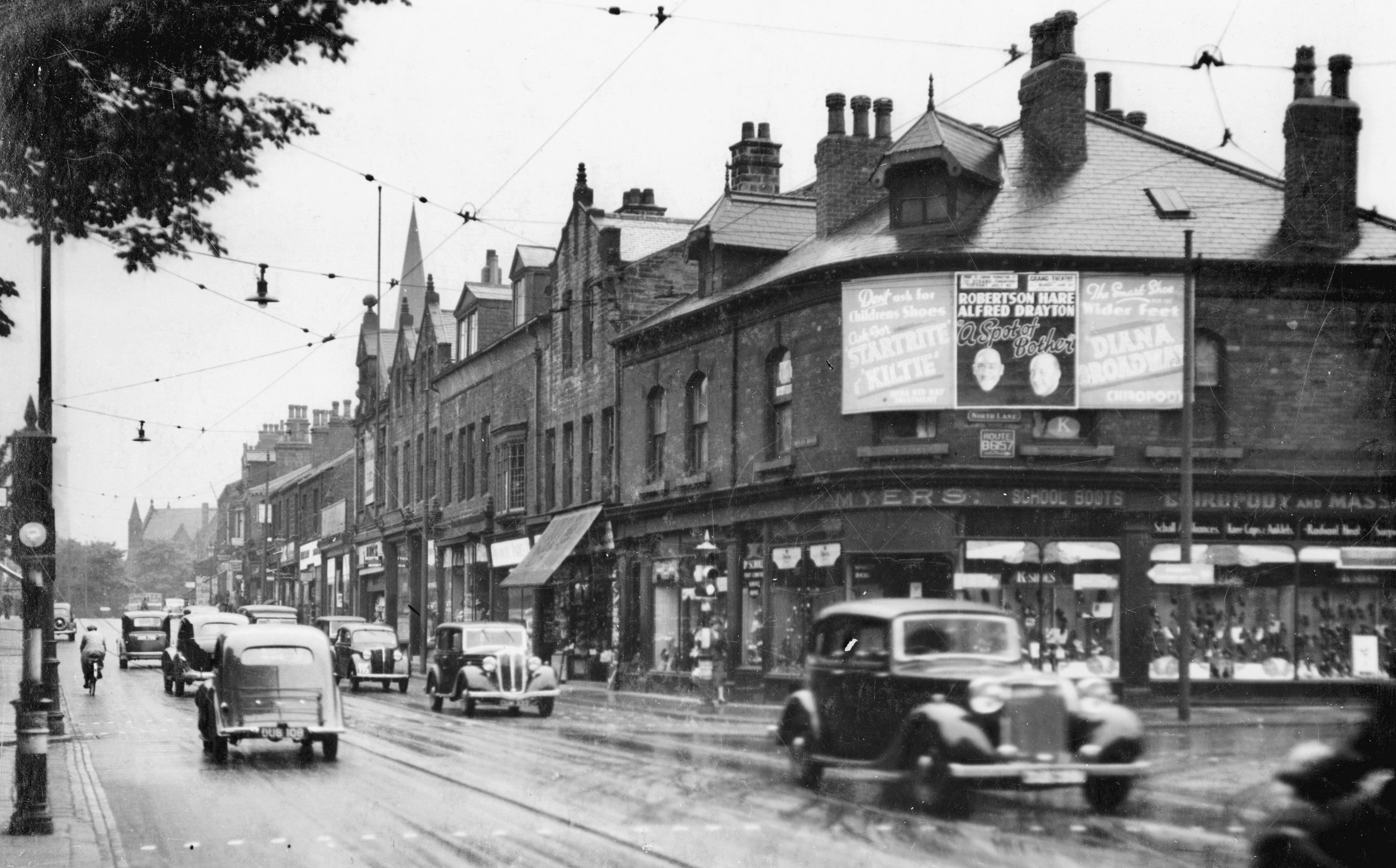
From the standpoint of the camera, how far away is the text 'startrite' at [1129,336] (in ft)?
52.5

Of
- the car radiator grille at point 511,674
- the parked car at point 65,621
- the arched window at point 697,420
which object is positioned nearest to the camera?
the car radiator grille at point 511,674

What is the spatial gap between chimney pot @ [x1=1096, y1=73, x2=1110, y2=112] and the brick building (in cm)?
309

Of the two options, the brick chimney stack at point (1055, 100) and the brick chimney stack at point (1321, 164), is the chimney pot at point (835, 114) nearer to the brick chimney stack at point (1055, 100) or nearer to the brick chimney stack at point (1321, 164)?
the brick chimney stack at point (1055, 100)

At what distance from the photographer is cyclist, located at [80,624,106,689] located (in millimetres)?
33812

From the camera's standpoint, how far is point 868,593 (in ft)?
63.0

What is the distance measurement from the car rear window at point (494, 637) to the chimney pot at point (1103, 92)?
16.0m

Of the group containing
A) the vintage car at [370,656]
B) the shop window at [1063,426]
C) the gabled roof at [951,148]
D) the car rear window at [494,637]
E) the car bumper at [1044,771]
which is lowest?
the vintage car at [370,656]

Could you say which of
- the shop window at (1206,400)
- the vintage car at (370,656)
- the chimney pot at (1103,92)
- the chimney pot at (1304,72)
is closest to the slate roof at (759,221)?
the chimney pot at (1103,92)

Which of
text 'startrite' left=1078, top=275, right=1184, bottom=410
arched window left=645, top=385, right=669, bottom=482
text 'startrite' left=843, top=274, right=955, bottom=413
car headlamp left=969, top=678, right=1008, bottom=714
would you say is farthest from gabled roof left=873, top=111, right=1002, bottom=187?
car headlamp left=969, top=678, right=1008, bottom=714

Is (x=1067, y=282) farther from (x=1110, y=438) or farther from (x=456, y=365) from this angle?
(x=456, y=365)

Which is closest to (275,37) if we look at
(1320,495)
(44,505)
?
(44,505)

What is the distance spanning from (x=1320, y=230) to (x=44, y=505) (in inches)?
598

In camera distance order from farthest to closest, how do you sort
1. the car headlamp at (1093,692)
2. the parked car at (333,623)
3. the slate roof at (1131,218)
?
the parked car at (333,623) → the slate roof at (1131,218) → the car headlamp at (1093,692)

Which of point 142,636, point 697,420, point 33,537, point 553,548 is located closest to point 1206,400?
point 697,420
